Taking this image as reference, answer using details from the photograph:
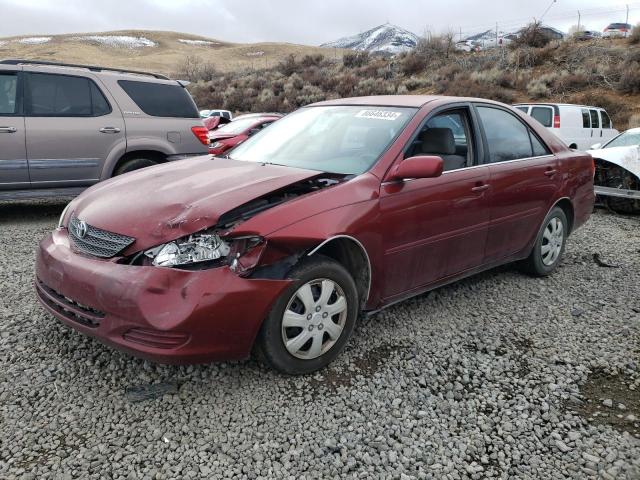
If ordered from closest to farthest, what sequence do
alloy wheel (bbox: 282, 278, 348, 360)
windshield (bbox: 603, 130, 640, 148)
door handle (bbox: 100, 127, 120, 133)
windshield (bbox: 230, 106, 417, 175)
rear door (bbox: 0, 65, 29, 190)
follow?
alloy wheel (bbox: 282, 278, 348, 360), windshield (bbox: 230, 106, 417, 175), rear door (bbox: 0, 65, 29, 190), door handle (bbox: 100, 127, 120, 133), windshield (bbox: 603, 130, 640, 148)

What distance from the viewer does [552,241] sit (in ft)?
16.6

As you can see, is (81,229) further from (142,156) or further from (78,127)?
(142,156)

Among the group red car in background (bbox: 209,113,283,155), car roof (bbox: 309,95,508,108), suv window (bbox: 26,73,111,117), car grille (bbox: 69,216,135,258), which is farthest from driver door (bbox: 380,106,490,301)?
red car in background (bbox: 209,113,283,155)

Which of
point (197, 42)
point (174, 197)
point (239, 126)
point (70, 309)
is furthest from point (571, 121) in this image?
point (197, 42)

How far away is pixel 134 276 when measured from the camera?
8.78ft

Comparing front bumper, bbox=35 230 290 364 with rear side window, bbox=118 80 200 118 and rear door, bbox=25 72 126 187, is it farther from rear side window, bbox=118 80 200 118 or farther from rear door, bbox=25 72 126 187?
rear side window, bbox=118 80 200 118

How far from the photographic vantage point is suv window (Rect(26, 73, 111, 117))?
642 centimetres

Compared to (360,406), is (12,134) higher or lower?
higher

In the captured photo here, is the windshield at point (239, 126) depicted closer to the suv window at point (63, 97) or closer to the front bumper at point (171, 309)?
the suv window at point (63, 97)

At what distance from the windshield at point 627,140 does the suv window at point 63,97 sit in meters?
7.89

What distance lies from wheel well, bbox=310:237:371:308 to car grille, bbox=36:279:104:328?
50.6 inches

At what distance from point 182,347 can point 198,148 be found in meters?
5.26

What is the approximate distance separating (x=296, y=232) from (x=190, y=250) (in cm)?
57

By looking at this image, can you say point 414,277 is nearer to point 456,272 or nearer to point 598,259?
point 456,272
